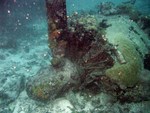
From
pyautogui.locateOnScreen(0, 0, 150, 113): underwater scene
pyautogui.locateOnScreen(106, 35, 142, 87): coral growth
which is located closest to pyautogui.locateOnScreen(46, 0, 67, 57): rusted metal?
pyautogui.locateOnScreen(0, 0, 150, 113): underwater scene

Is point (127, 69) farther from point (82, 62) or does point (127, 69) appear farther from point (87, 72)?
point (82, 62)

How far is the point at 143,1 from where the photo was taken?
2997 cm

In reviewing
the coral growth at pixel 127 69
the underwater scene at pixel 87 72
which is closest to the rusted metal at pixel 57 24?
the underwater scene at pixel 87 72

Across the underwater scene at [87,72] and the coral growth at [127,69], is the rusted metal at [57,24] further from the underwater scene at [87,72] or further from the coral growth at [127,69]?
the coral growth at [127,69]

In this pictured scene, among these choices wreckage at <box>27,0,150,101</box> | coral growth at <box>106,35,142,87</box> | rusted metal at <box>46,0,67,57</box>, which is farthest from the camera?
rusted metal at <box>46,0,67,57</box>

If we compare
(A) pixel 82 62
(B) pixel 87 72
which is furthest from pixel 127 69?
(A) pixel 82 62

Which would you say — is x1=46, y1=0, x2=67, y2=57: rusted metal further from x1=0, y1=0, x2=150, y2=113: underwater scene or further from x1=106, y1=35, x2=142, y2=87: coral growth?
x1=106, y1=35, x2=142, y2=87: coral growth

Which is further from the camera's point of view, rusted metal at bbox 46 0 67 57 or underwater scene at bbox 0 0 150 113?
rusted metal at bbox 46 0 67 57

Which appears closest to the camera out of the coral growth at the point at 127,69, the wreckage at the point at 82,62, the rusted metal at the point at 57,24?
the coral growth at the point at 127,69

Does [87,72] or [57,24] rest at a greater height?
[57,24]

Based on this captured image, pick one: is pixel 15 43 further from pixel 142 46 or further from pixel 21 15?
pixel 142 46

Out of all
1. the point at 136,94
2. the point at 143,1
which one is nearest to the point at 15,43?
the point at 136,94

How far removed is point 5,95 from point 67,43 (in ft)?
11.5

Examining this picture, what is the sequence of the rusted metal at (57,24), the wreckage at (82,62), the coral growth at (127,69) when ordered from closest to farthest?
the coral growth at (127,69) → the wreckage at (82,62) → the rusted metal at (57,24)
